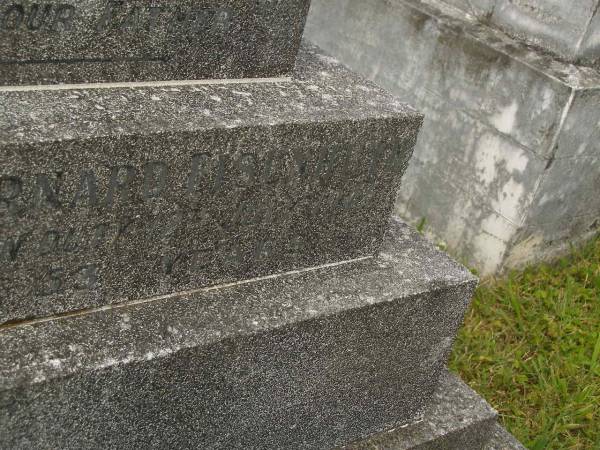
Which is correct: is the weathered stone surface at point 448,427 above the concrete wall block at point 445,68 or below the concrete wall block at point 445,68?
below

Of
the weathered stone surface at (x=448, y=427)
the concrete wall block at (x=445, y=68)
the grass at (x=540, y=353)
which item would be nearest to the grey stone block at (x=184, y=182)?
the weathered stone surface at (x=448, y=427)

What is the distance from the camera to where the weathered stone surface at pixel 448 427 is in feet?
7.73

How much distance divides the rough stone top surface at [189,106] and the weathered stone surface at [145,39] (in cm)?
4

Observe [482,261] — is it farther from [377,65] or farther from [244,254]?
[244,254]

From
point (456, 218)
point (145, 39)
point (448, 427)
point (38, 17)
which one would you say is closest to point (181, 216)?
point (145, 39)

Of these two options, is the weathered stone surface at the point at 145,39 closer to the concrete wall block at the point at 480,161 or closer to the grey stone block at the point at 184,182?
the grey stone block at the point at 184,182

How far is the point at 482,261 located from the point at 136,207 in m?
2.54

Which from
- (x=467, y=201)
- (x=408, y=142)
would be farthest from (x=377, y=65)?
(x=408, y=142)

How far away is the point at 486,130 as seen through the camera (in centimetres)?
375

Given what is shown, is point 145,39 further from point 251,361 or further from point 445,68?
point 445,68

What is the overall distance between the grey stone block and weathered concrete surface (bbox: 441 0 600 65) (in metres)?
1.71

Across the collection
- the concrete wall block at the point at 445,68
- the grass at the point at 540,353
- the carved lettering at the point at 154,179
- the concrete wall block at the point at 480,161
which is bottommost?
the grass at the point at 540,353

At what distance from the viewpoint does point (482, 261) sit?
3.87m

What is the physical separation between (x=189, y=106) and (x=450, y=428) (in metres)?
1.34
